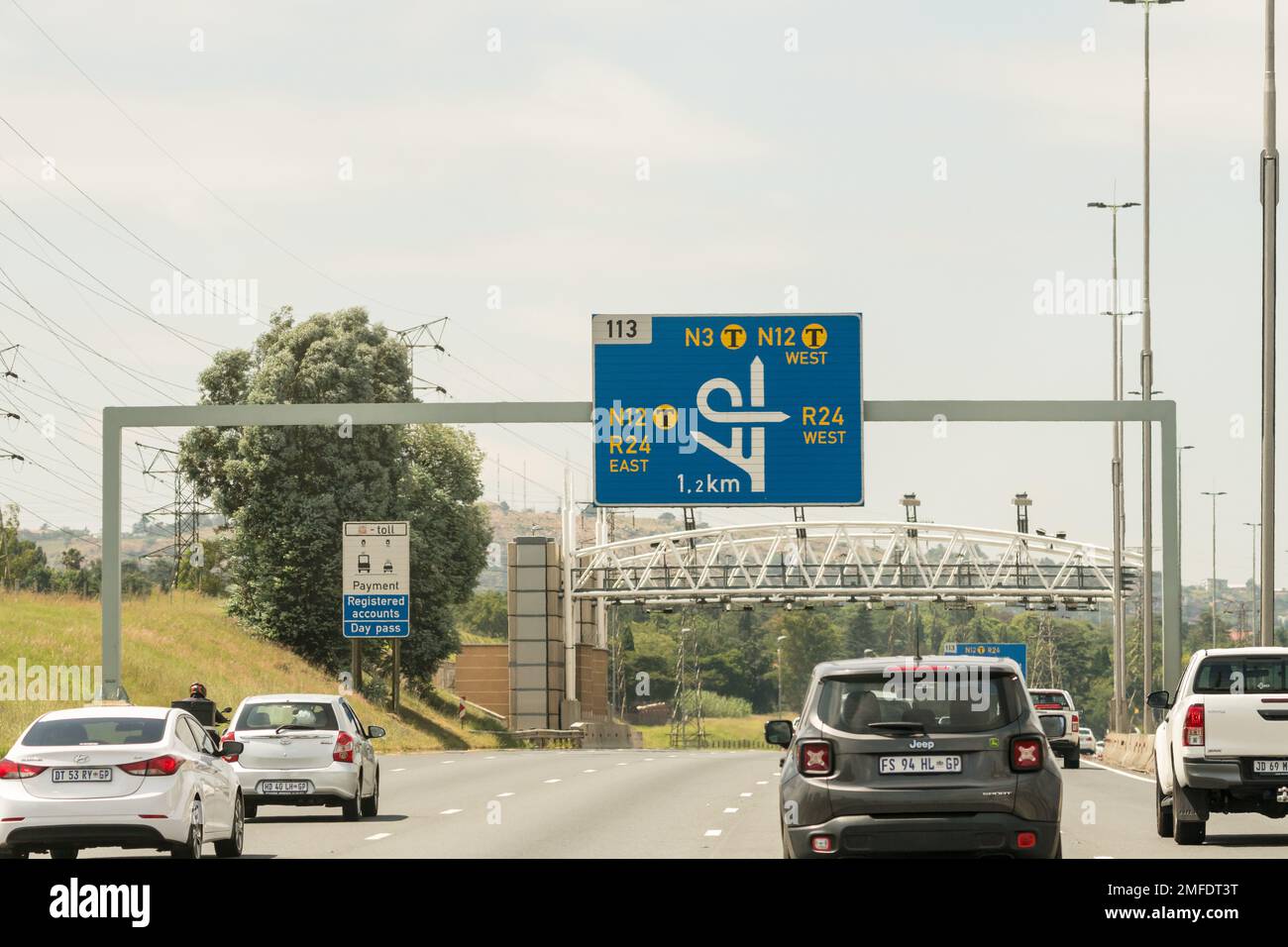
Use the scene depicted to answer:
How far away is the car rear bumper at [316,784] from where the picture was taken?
1021 inches

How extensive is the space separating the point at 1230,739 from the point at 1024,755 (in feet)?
19.1

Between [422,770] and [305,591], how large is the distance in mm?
33310

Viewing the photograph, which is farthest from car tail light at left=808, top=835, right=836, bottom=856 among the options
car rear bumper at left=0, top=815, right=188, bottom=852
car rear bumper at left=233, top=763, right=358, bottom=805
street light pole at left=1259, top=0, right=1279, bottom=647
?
street light pole at left=1259, top=0, right=1279, bottom=647

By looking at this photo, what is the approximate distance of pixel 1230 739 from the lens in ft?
65.9

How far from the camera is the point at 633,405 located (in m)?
32.8

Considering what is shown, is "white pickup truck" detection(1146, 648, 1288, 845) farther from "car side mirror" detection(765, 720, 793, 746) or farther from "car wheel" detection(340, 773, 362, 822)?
"car wheel" detection(340, 773, 362, 822)

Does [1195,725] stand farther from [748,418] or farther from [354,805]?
[748,418]

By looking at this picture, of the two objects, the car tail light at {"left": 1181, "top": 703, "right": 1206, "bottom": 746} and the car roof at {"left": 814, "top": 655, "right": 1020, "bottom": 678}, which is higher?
the car roof at {"left": 814, "top": 655, "right": 1020, "bottom": 678}

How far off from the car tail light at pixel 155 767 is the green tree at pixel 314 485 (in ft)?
183

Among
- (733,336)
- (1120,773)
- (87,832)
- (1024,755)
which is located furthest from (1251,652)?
(1120,773)

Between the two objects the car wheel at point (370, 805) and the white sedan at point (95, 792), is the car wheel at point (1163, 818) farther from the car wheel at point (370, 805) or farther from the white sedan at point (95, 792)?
the car wheel at point (370, 805)

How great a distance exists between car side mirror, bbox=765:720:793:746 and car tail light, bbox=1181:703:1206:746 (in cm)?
508

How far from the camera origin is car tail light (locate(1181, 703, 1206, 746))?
20.2 metres
